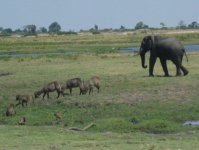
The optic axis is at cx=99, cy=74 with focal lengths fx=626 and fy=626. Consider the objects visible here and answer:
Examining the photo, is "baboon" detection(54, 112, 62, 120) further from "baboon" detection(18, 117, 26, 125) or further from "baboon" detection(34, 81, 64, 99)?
"baboon" detection(34, 81, 64, 99)

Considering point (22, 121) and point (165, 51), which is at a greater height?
point (165, 51)

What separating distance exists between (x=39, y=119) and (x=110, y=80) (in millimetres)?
9225

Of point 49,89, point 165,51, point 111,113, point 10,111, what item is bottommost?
point 111,113

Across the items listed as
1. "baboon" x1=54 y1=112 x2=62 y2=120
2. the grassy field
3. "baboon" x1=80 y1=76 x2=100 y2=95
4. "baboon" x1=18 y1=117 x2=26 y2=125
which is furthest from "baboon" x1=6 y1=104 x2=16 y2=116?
"baboon" x1=80 y1=76 x2=100 y2=95

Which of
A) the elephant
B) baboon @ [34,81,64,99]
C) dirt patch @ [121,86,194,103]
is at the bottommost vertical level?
dirt patch @ [121,86,194,103]

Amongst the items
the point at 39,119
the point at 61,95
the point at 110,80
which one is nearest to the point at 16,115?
the point at 39,119

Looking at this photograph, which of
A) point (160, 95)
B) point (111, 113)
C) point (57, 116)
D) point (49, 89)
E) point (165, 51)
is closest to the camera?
point (57, 116)

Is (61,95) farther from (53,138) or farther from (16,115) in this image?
(53,138)

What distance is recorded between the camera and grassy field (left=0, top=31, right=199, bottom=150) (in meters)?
16.6

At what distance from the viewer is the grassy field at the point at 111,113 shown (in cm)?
1656

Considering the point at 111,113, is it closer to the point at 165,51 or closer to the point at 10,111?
the point at 10,111

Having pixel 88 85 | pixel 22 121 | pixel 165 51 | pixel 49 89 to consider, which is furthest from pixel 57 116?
pixel 165 51

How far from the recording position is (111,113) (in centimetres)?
2316

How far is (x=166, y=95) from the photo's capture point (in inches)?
1016
